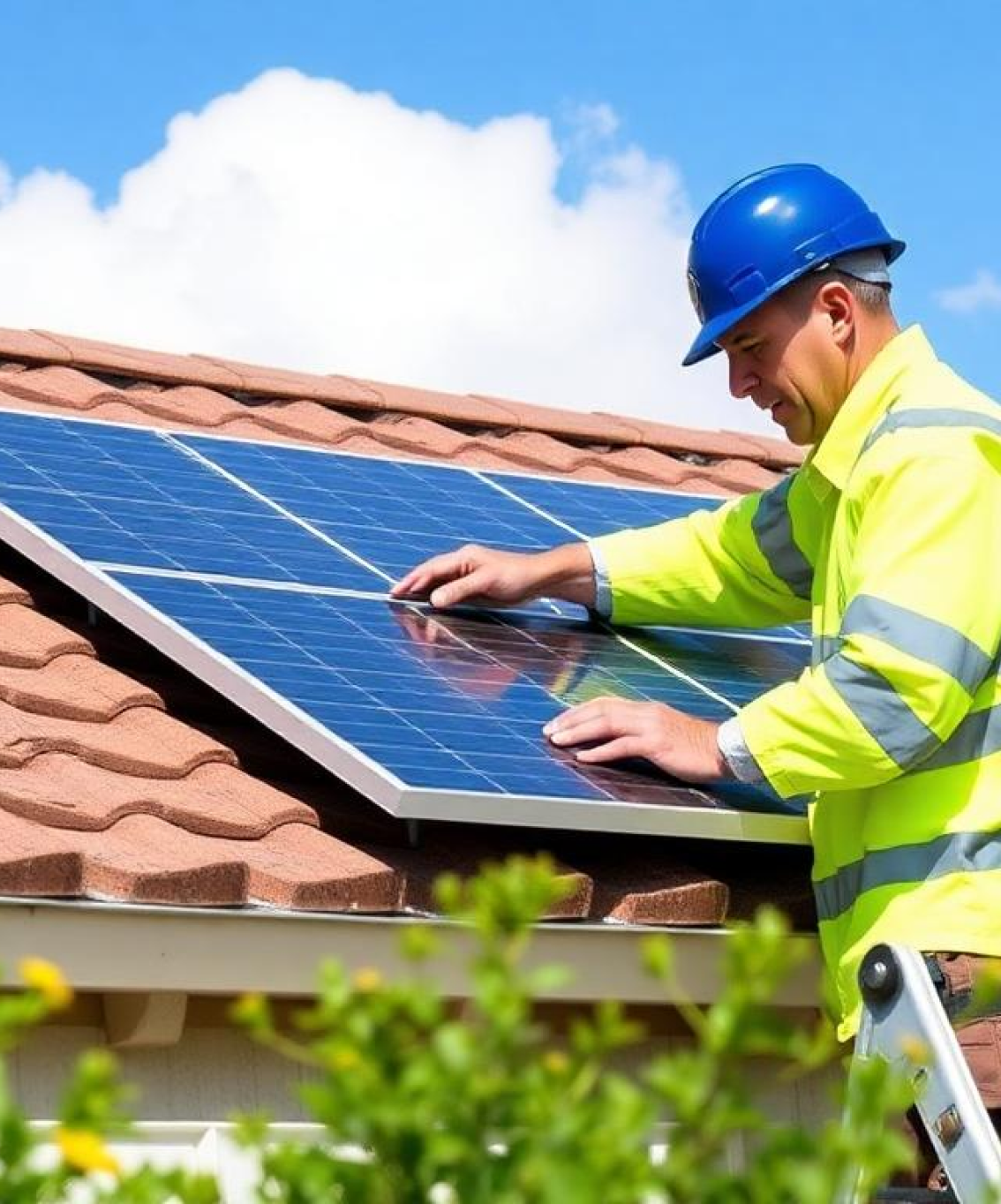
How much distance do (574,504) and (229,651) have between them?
8.92 ft

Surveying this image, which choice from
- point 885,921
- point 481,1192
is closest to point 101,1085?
point 481,1192

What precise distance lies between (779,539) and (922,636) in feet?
4.71

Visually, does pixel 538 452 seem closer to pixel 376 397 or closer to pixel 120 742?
pixel 376 397

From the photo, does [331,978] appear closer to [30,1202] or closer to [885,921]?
[30,1202]

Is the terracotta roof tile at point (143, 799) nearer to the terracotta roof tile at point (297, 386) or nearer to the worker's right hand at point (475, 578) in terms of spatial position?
the worker's right hand at point (475, 578)

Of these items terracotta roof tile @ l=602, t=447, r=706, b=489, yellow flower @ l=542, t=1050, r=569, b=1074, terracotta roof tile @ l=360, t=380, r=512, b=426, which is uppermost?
terracotta roof tile @ l=360, t=380, r=512, b=426

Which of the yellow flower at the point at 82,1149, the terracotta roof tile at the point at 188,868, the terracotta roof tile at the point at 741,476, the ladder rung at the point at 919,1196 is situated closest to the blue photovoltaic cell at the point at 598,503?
the terracotta roof tile at the point at 741,476

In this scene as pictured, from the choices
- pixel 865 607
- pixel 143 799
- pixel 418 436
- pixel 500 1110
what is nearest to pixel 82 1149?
pixel 500 1110

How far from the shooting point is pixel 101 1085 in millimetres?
2232

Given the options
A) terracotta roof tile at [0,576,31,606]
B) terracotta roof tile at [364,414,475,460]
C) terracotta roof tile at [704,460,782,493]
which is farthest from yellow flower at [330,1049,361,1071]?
terracotta roof tile at [704,460,782,493]

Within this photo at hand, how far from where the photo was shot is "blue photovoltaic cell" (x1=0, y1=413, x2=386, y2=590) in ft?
21.6

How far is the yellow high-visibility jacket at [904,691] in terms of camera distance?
5.14 metres

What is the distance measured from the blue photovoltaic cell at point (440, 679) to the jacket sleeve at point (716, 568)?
146mm

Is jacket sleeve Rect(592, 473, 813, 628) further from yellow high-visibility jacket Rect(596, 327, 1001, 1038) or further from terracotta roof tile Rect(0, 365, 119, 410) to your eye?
terracotta roof tile Rect(0, 365, 119, 410)
